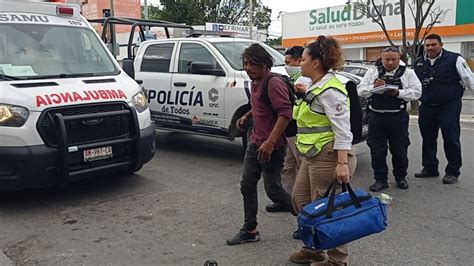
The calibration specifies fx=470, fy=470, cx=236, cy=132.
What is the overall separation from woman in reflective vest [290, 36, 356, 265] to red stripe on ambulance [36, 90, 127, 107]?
2.74 meters

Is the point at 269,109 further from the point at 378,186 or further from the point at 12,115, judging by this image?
the point at 12,115

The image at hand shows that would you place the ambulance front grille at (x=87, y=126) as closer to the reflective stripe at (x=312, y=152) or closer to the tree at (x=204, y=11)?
the reflective stripe at (x=312, y=152)

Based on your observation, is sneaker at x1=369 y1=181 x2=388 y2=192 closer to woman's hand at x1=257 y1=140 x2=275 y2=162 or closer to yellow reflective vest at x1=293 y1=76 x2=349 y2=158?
woman's hand at x1=257 y1=140 x2=275 y2=162

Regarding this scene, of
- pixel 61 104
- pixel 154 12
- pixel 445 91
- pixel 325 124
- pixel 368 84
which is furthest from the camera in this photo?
pixel 154 12

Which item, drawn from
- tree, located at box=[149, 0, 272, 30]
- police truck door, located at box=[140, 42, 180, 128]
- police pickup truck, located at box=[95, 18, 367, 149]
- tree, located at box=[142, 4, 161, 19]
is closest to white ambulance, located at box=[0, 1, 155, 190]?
police pickup truck, located at box=[95, 18, 367, 149]

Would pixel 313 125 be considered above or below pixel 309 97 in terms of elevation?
below

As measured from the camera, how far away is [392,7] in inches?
941

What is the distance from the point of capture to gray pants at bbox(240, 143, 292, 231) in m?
3.89

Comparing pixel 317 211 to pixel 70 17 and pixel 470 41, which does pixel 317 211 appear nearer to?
pixel 70 17

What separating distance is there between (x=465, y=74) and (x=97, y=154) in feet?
14.3

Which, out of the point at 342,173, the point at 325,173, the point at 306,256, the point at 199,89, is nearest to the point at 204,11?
the point at 199,89

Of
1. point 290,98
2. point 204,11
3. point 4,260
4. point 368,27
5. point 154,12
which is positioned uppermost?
point 154,12

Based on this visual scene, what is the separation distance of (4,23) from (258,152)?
12.3 ft

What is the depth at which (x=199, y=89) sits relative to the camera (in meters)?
7.14
